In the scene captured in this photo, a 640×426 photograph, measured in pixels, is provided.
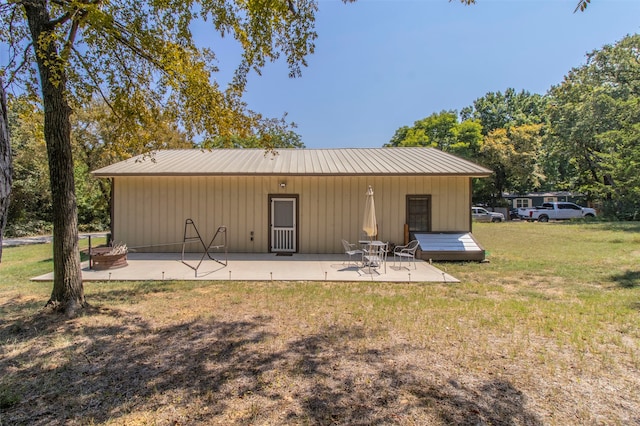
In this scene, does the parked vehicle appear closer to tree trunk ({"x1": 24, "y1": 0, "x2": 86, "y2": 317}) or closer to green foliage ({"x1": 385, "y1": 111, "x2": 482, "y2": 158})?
green foliage ({"x1": 385, "y1": 111, "x2": 482, "y2": 158})

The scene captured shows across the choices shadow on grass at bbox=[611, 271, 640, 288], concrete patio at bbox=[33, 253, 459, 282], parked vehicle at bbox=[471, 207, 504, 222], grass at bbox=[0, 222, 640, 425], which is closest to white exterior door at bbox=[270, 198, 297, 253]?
concrete patio at bbox=[33, 253, 459, 282]

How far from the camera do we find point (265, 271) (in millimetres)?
8141

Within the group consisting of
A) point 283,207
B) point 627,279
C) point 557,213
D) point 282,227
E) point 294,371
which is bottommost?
point 294,371

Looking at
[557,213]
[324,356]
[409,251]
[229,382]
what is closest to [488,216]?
[557,213]

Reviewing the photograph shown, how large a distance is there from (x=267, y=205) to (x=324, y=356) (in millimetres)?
7760

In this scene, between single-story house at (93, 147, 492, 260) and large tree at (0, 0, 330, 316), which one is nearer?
large tree at (0, 0, 330, 316)

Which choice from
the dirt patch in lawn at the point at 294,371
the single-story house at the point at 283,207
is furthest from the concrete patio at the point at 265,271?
the dirt patch in lawn at the point at 294,371

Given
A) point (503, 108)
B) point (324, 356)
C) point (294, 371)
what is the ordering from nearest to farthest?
1. point (294, 371)
2. point (324, 356)
3. point (503, 108)

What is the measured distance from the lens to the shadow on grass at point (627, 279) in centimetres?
673

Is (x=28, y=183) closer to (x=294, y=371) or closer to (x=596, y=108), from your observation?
(x=294, y=371)

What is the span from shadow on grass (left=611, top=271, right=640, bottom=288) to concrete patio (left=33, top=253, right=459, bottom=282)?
11.0ft

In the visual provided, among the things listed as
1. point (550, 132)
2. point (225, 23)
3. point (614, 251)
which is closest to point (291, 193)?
point (225, 23)

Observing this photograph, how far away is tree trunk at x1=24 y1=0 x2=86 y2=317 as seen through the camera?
445 cm

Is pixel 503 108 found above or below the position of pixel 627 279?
above
